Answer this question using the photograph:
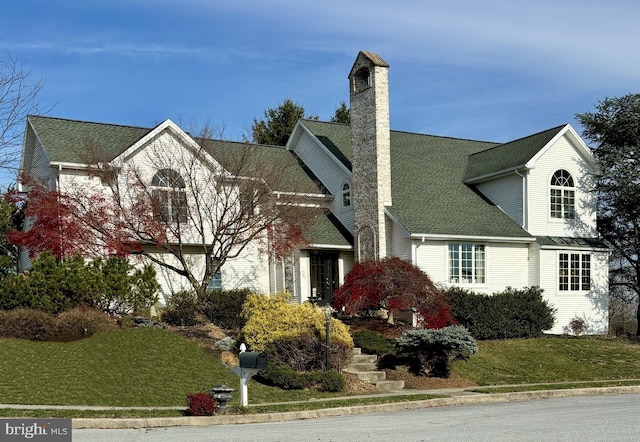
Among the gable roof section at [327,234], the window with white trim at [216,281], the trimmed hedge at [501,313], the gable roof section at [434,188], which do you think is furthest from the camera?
the gable roof section at [327,234]

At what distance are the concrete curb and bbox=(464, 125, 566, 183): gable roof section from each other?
12.3 metres

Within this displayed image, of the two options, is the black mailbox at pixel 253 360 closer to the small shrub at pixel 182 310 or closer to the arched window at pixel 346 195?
the small shrub at pixel 182 310

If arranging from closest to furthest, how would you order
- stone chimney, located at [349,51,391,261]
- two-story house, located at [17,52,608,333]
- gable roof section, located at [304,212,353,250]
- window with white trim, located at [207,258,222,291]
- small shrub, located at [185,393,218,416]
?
small shrub, located at [185,393,218,416] < two-story house, located at [17,52,608,333] < stone chimney, located at [349,51,391,261] < window with white trim, located at [207,258,222,291] < gable roof section, located at [304,212,353,250]

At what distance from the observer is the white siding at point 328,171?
28438 millimetres

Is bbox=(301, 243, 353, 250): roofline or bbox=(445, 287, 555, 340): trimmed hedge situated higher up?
bbox=(301, 243, 353, 250): roofline

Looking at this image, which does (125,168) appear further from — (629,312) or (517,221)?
(629,312)

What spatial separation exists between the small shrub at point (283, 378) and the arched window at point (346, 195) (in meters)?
12.8

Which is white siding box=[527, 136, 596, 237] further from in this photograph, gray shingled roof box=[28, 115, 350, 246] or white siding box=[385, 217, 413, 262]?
gray shingled roof box=[28, 115, 350, 246]

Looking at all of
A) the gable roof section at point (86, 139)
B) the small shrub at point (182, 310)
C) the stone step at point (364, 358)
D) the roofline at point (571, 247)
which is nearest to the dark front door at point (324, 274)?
the gable roof section at point (86, 139)

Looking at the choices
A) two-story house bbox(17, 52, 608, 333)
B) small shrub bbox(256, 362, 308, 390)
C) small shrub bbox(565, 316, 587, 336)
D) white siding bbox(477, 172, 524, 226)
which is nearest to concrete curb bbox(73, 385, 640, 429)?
small shrub bbox(256, 362, 308, 390)

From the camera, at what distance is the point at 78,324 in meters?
19.0

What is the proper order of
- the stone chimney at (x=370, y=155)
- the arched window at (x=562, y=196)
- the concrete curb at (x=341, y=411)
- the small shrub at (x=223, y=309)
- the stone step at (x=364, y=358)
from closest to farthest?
the concrete curb at (x=341, y=411) → the stone step at (x=364, y=358) → the small shrub at (x=223, y=309) → the stone chimney at (x=370, y=155) → the arched window at (x=562, y=196)

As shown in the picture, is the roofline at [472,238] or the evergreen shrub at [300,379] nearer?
the evergreen shrub at [300,379]

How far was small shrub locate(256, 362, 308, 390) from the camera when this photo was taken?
632 inches
